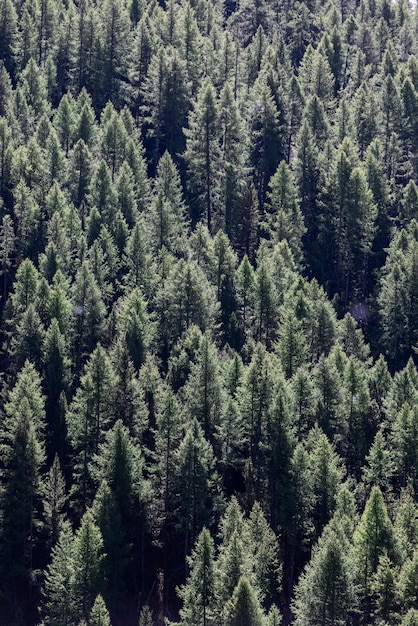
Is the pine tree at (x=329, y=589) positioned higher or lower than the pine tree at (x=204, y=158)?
lower

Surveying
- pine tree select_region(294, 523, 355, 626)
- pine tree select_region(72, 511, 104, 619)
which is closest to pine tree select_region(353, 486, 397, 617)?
pine tree select_region(294, 523, 355, 626)

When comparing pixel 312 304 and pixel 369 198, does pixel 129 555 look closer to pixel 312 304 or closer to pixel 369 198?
pixel 312 304

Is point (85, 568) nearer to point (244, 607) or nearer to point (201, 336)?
point (244, 607)

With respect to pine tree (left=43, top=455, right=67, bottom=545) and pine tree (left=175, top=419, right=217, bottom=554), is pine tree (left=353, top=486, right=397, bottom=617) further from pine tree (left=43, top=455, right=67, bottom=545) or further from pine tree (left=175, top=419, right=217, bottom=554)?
pine tree (left=43, top=455, right=67, bottom=545)

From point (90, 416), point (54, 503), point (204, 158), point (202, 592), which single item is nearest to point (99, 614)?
point (202, 592)

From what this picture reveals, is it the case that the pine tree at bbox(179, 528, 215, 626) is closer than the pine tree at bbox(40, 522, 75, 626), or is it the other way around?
the pine tree at bbox(179, 528, 215, 626)

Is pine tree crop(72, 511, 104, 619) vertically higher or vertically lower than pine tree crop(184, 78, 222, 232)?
lower

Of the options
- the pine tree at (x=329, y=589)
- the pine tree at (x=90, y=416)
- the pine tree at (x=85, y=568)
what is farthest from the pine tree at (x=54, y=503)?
the pine tree at (x=329, y=589)

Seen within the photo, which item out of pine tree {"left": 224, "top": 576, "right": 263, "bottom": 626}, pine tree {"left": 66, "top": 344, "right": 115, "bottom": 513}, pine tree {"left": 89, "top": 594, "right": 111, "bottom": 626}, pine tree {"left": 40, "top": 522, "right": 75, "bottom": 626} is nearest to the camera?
pine tree {"left": 224, "top": 576, "right": 263, "bottom": 626}

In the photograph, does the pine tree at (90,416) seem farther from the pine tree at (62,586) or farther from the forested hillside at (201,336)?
the pine tree at (62,586)

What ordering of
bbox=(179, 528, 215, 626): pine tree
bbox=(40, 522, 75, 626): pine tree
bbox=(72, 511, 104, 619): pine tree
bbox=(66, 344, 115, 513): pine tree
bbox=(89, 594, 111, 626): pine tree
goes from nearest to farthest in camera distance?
bbox=(179, 528, 215, 626): pine tree, bbox=(89, 594, 111, 626): pine tree, bbox=(40, 522, 75, 626): pine tree, bbox=(72, 511, 104, 619): pine tree, bbox=(66, 344, 115, 513): pine tree
